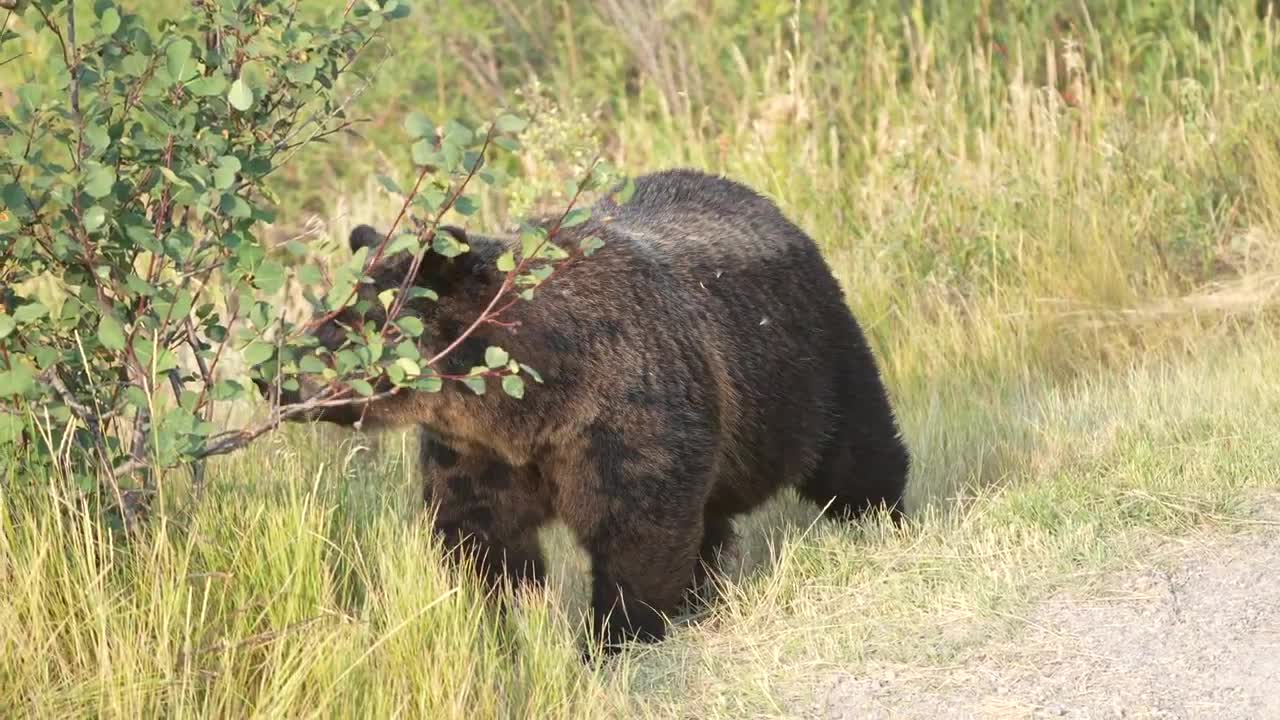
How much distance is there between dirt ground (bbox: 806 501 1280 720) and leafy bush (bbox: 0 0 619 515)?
127 centimetres

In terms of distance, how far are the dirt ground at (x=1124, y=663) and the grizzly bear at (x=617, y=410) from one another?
812 millimetres

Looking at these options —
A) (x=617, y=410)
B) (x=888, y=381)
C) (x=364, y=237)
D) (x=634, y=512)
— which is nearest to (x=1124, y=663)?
(x=634, y=512)

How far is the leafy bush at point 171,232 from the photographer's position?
4207 mm

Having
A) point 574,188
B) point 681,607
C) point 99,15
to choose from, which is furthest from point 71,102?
point 681,607

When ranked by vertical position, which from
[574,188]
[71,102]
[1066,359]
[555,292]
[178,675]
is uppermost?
[71,102]

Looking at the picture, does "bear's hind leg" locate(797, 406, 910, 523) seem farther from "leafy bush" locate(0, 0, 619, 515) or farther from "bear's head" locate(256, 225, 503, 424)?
"leafy bush" locate(0, 0, 619, 515)

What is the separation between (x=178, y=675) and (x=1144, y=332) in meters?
5.29

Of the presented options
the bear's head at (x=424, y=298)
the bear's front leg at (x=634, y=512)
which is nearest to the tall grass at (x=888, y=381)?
the bear's front leg at (x=634, y=512)

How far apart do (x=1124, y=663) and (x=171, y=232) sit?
267cm

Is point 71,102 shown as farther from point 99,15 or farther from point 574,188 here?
point 574,188

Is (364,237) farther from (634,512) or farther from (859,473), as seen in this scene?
(859,473)

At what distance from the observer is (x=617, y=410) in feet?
16.4

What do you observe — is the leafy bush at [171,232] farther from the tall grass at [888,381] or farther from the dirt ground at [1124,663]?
the dirt ground at [1124,663]

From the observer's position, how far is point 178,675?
13.3 ft
